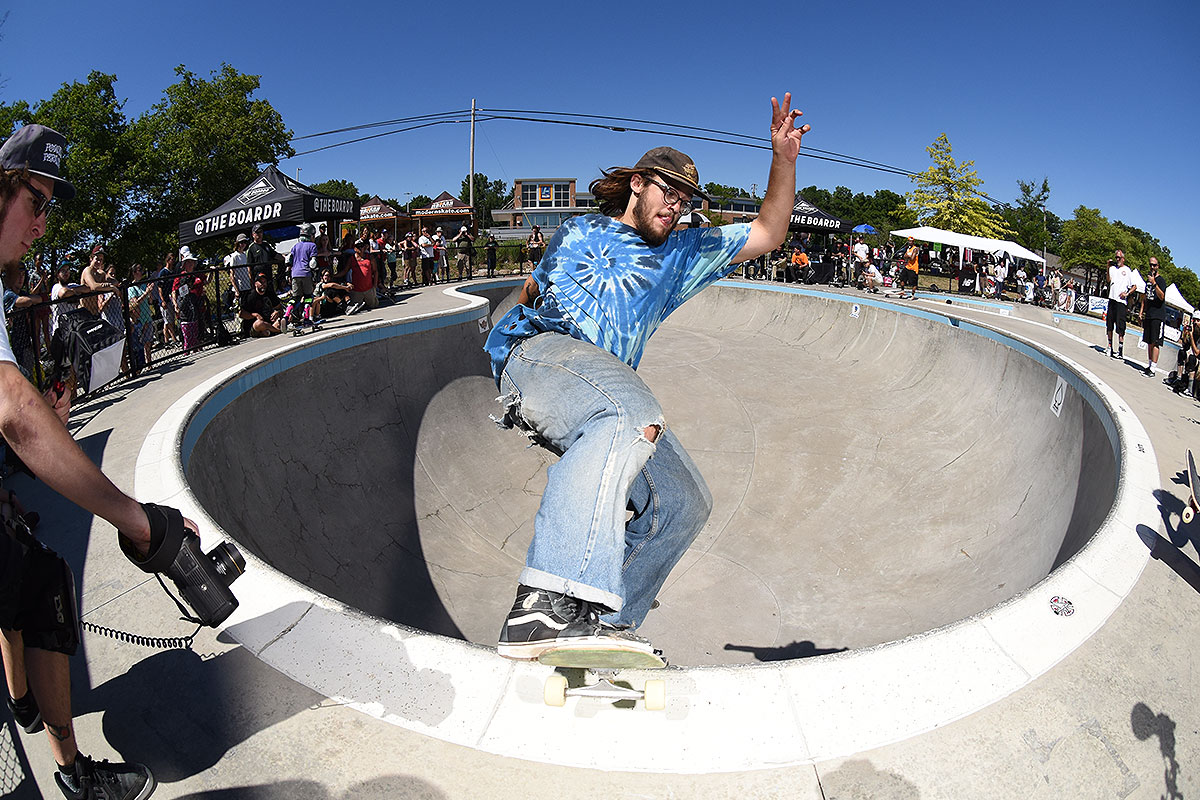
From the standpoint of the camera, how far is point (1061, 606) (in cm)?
296

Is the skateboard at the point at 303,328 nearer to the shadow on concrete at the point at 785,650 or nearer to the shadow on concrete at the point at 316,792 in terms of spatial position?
the shadow on concrete at the point at 785,650

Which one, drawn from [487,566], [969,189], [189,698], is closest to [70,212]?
[487,566]

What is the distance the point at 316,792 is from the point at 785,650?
494cm

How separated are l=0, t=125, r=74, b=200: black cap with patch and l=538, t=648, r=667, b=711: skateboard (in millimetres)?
2113

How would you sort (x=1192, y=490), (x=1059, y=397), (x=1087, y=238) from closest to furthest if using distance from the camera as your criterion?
1. (x=1192, y=490)
2. (x=1059, y=397)
3. (x=1087, y=238)

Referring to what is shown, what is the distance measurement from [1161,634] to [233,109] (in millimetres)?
41504

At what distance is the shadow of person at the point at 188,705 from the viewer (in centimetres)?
209

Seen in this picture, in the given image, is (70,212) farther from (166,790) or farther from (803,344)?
(166,790)

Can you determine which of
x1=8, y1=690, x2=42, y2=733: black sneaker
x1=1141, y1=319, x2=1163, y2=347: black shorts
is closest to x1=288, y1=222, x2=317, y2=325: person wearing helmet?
x1=8, y1=690, x2=42, y2=733: black sneaker

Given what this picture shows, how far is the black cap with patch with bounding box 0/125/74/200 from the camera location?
6.06 feet

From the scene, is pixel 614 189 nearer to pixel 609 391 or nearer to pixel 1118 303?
pixel 609 391

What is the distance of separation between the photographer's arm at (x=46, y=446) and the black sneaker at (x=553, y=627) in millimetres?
1182

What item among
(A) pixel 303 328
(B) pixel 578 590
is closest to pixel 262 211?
(A) pixel 303 328

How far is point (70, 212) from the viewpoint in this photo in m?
28.9
